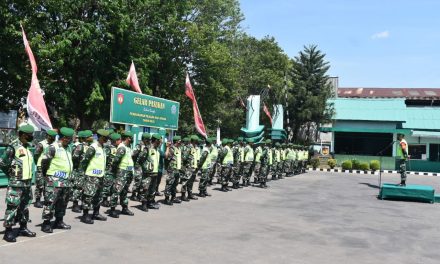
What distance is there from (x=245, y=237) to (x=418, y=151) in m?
35.6

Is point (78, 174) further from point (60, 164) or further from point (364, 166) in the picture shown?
point (364, 166)

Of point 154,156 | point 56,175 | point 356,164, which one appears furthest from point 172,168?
point 356,164

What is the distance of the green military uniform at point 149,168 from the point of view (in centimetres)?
1131

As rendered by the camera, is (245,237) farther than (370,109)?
No

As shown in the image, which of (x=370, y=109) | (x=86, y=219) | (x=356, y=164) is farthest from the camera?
(x=370, y=109)

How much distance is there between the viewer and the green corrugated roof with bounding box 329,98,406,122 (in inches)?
1594

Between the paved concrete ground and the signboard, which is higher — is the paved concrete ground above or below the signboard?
below

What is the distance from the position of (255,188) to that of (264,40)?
99.4ft

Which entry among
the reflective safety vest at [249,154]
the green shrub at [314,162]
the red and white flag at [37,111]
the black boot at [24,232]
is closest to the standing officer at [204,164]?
the reflective safety vest at [249,154]

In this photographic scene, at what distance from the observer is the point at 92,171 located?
9.39 meters

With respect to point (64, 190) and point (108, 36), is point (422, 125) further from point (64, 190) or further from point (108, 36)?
point (64, 190)

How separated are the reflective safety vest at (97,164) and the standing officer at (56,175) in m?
0.82

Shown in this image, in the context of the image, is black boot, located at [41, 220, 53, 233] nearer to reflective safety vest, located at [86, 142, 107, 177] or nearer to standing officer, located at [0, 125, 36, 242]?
standing officer, located at [0, 125, 36, 242]

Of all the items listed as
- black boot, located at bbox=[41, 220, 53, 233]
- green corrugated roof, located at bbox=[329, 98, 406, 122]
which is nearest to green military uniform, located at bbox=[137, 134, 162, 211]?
black boot, located at bbox=[41, 220, 53, 233]
